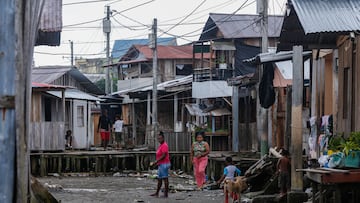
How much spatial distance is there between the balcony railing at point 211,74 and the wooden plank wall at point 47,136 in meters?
9.27

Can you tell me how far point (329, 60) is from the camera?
15109 mm

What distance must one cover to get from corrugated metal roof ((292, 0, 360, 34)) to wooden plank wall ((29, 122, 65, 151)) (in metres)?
17.0

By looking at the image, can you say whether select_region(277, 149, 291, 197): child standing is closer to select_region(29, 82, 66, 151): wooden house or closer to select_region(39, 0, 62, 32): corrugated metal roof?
select_region(39, 0, 62, 32): corrugated metal roof

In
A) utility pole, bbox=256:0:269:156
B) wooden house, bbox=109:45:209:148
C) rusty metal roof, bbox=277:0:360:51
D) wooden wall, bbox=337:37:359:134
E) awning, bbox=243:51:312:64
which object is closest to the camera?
rusty metal roof, bbox=277:0:360:51

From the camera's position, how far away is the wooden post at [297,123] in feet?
43.0

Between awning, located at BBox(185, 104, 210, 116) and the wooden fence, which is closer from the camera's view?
the wooden fence

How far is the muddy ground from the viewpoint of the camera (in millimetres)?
17500

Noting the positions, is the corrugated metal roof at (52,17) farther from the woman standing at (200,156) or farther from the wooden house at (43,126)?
the wooden house at (43,126)

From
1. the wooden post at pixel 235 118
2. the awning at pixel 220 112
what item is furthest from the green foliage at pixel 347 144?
the awning at pixel 220 112

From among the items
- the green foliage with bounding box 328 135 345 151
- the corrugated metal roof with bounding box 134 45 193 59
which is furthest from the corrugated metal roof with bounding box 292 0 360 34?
the corrugated metal roof with bounding box 134 45 193 59

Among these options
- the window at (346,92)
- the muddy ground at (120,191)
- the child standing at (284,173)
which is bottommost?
the muddy ground at (120,191)

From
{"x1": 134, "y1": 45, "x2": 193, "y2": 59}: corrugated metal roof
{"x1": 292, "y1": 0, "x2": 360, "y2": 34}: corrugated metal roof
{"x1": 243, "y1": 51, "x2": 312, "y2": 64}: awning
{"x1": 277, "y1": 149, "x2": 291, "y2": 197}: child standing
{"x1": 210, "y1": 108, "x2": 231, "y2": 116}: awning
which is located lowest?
{"x1": 277, "y1": 149, "x2": 291, "y2": 197}: child standing

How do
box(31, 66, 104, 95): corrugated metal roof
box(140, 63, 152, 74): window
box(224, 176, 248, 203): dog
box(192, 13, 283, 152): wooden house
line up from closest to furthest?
box(224, 176, 248, 203): dog → box(192, 13, 283, 152): wooden house → box(31, 66, 104, 95): corrugated metal roof → box(140, 63, 152, 74): window

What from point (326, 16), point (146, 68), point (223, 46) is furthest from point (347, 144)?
point (146, 68)
